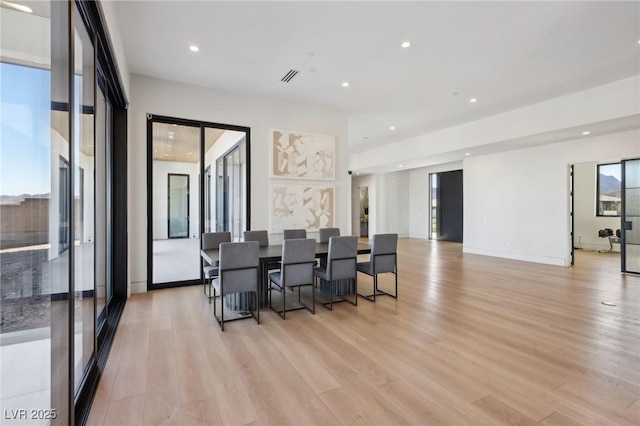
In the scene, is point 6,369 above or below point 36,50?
below

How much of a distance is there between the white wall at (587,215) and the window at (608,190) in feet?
0.39

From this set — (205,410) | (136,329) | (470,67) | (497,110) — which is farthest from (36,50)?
(497,110)

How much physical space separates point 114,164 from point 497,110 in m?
7.20

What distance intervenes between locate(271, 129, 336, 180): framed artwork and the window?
354 inches

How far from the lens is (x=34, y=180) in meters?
1.35

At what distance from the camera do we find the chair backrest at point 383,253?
14.0ft

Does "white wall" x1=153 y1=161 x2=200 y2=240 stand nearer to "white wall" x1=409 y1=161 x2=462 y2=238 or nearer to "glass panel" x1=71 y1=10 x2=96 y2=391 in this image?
"glass panel" x1=71 y1=10 x2=96 y2=391

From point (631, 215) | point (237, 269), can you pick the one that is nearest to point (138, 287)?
point (237, 269)

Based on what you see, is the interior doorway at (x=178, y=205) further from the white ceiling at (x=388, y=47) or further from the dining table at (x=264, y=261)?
the white ceiling at (x=388, y=47)

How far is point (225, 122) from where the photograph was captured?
5316 millimetres

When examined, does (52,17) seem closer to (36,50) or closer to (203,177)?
(36,50)

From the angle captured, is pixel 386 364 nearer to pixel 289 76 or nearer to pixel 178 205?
pixel 289 76

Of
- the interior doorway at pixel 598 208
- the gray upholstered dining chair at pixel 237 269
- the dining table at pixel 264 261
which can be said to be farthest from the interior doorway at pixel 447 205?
the gray upholstered dining chair at pixel 237 269

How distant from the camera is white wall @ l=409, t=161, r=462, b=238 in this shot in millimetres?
12391
